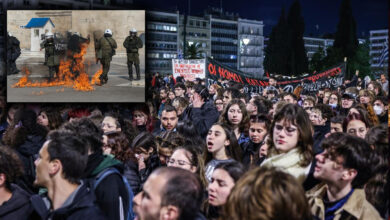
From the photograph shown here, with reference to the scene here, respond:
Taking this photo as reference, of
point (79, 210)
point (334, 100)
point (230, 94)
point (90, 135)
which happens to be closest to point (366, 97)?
point (334, 100)

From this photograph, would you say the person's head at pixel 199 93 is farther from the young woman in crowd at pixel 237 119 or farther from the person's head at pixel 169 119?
the young woman in crowd at pixel 237 119

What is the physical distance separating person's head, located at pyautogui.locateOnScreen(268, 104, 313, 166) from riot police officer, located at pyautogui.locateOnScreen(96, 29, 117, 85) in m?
8.85

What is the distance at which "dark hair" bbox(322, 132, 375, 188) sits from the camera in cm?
330

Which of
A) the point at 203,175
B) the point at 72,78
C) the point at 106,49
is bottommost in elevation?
the point at 203,175

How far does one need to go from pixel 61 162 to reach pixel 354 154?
78.2 inches

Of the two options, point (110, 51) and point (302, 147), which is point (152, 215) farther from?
point (110, 51)

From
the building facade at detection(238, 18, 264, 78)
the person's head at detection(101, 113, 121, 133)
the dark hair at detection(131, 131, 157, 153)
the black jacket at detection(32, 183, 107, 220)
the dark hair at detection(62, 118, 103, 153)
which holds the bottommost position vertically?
the black jacket at detection(32, 183, 107, 220)

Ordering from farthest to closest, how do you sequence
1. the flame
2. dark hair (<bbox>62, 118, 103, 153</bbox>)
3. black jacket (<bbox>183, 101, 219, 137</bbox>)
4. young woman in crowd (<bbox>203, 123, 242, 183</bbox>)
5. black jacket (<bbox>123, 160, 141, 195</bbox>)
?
the flame, black jacket (<bbox>183, 101, 219, 137</bbox>), young woman in crowd (<bbox>203, 123, 242, 183</bbox>), black jacket (<bbox>123, 160, 141, 195</bbox>), dark hair (<bbox>62, 118, 103, 153</bbox>)

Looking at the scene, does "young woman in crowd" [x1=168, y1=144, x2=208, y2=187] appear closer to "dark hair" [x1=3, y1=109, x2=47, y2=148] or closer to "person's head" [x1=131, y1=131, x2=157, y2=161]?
"person's head" [x1=131, y1=131, x2=157, y2=161]

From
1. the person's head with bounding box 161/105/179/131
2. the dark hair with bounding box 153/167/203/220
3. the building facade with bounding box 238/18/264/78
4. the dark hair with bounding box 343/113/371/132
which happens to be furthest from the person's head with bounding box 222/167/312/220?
the building facade with bounding box 238/18/264/78

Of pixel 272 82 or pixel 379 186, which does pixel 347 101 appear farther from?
pixel 272 82

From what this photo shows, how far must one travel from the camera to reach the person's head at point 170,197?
8.64 feet

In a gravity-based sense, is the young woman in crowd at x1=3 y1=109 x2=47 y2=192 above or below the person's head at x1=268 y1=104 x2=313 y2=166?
below

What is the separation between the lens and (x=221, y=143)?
16.7 feet
